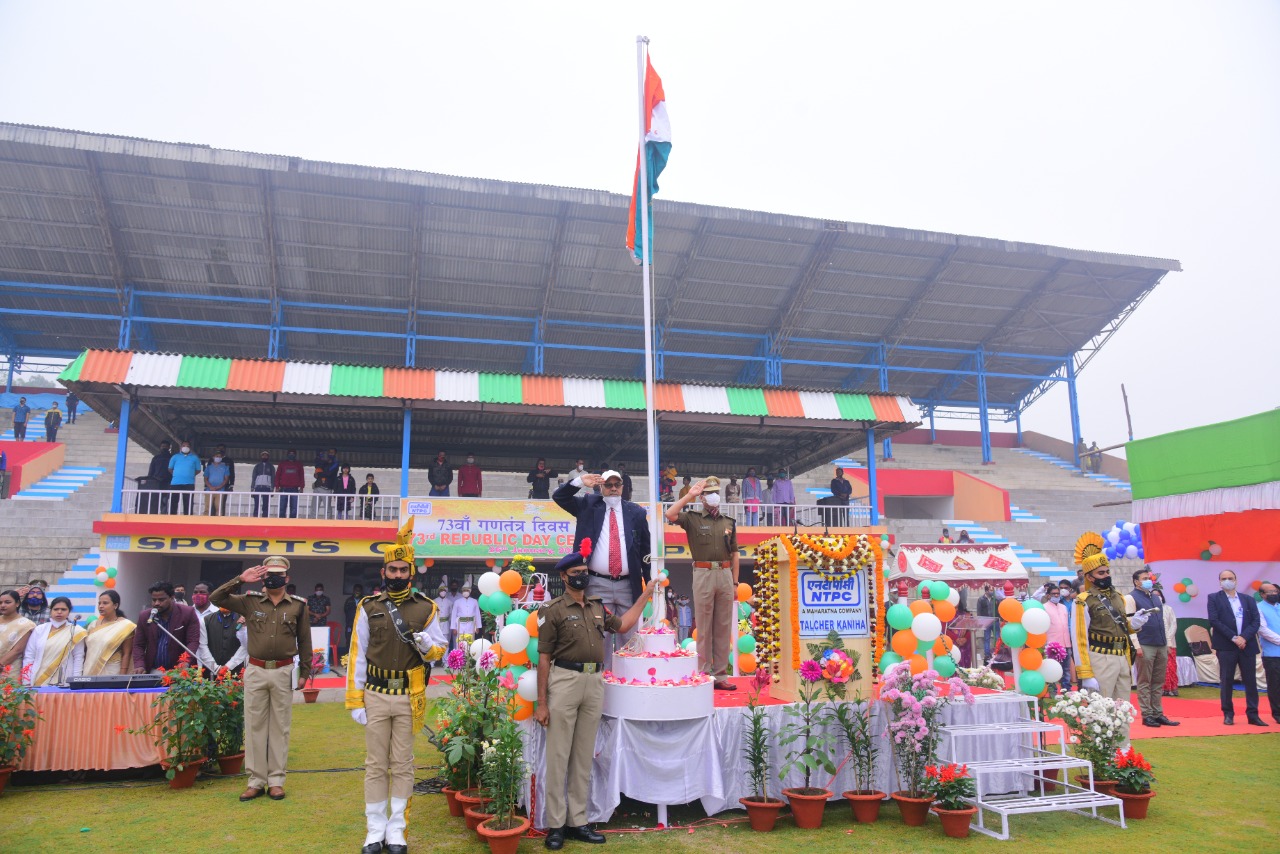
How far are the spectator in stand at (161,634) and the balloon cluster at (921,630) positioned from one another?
262 inches

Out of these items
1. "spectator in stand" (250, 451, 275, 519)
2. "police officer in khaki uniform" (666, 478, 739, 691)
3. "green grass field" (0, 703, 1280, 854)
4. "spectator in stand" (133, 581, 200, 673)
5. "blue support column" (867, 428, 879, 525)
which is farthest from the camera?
"blue support column" (867, 428, 879, 525)

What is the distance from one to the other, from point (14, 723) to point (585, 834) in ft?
15.3

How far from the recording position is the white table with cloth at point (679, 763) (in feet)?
19.4

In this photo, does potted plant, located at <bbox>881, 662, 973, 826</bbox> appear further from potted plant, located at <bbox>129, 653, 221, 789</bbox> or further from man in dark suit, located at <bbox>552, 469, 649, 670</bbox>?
potted plant, located at <bbox>129, 653, 221, 789</bbox>

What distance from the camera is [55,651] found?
7656mm

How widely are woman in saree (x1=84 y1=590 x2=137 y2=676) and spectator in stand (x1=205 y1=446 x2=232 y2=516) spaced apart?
8083mm

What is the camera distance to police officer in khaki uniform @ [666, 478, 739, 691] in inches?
292

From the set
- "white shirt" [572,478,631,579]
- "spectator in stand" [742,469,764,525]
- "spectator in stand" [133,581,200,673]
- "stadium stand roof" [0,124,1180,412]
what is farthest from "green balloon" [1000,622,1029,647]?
"stadium stand roof" [0,124,1180,412]

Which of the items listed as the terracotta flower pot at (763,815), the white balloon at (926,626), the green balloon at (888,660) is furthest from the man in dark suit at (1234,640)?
the terracotta flower pot at (763,815)

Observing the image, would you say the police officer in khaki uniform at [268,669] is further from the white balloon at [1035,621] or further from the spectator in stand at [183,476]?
the spectator in stand at [183,476]

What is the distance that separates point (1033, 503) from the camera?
28.8m

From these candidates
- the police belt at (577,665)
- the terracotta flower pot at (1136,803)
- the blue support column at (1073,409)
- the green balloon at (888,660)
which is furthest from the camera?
the blue support column at (1073,409)

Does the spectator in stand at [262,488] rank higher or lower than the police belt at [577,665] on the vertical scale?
higher

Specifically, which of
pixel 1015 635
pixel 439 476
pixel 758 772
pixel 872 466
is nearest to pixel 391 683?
pixel 758 772
